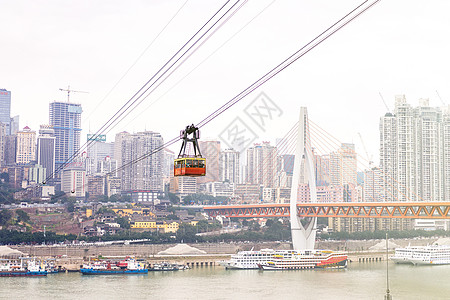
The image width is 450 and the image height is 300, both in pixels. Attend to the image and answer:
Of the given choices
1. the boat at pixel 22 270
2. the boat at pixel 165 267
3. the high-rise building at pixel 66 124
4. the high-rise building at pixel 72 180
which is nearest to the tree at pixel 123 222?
the boat at pixel 165 267

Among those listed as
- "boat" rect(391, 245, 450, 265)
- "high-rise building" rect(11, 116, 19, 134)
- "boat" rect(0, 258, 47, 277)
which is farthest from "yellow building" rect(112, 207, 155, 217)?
"high-rise building" rect(11, 116, 19, 134)

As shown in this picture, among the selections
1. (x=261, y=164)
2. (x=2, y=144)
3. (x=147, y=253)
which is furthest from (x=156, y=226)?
(x=2, y=144)

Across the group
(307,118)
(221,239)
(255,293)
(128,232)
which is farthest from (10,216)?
(255,293)

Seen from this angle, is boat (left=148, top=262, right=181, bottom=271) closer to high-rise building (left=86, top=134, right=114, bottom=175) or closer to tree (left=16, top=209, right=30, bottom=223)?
tree (left=16, top=209, right=30, bottom=223)

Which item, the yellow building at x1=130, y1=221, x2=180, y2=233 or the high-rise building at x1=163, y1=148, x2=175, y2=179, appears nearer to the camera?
the yellow building at x1=130, y1=221, x2=180, y2=233

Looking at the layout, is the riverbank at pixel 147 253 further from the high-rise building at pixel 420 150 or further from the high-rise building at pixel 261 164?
the high-rise building at pixel 261 164
